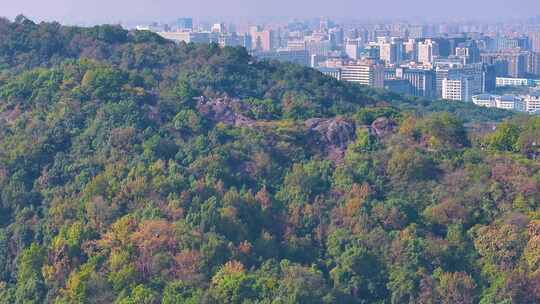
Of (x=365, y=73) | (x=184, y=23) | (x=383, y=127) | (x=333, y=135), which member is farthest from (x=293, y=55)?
(x=333, y=135)

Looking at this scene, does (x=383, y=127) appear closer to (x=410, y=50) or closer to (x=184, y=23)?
(x=410, y=50)

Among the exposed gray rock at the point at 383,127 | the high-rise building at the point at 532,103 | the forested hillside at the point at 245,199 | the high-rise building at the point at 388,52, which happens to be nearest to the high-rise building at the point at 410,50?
the high-rise building at the point at 388,52

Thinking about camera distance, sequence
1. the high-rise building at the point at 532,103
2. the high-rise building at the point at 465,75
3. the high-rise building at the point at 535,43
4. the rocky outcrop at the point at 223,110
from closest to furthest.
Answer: the rocky outcrop at the point at 223,110 → the high-rise building at the point at 532,103 → the high-rise building at the point at 465,75 → the high-rise building at the point at 535,43

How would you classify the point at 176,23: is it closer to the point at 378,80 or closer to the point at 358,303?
the point at 378,80

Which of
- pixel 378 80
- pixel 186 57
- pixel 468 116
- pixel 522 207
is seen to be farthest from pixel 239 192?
pixel 378 80

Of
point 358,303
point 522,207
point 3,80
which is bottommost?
point 358,303

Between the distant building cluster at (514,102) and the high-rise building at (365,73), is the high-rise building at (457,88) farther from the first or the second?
the distant building cluster at (514,102)

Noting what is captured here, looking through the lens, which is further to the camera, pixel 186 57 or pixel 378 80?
pixel 378 80
